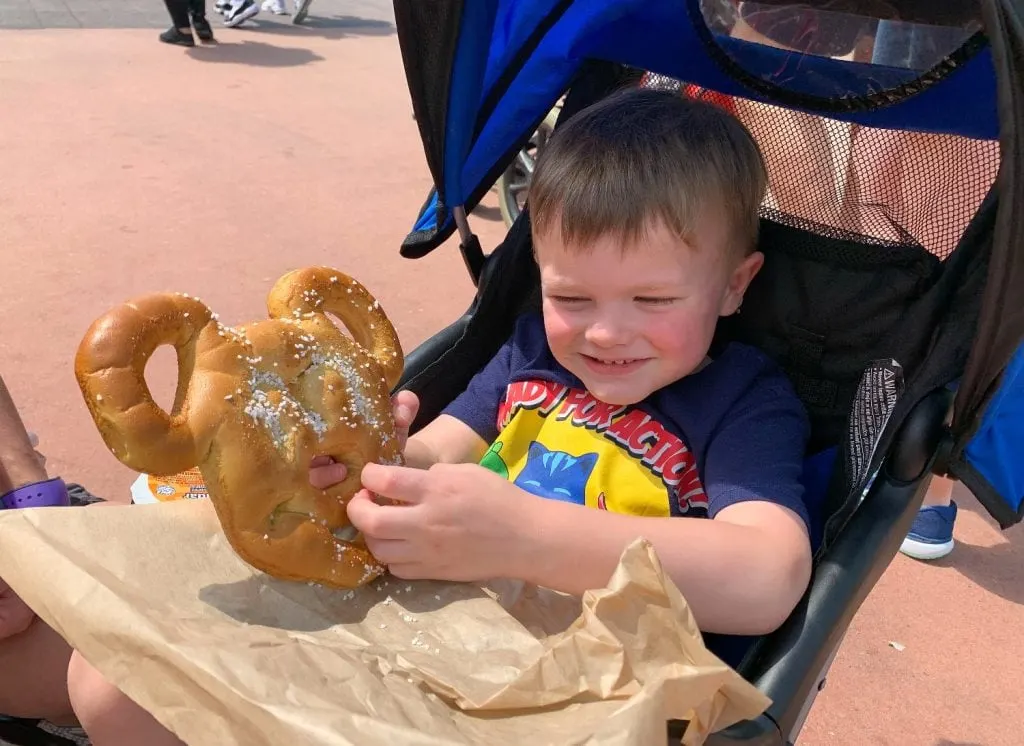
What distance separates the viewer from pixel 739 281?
1.54 meters

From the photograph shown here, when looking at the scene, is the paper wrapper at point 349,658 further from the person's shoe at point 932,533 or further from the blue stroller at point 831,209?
the person's shoe at point 932,533

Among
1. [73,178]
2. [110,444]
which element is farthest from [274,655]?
[73,178]

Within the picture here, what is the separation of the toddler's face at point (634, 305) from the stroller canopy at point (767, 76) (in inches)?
13.4

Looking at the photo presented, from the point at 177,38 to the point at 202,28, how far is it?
229 millimetres

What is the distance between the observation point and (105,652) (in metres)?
0.98

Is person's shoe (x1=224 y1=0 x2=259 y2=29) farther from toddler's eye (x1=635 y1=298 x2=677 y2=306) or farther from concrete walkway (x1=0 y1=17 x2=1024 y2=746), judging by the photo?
toddler's eye (x1=635 y1=298 x2=677 y2=306)

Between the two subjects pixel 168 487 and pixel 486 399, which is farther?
pixel 168 487

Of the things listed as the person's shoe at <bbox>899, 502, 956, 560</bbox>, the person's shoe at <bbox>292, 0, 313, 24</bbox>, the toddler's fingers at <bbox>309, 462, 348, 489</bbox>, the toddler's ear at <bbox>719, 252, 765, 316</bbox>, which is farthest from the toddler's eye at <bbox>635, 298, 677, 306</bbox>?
the person's shoe at <bbox>292, 0, 313, 24</bbox>

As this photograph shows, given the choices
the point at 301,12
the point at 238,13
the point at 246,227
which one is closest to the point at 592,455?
the point at 246,227

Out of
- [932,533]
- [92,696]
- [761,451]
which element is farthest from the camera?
[932,533]

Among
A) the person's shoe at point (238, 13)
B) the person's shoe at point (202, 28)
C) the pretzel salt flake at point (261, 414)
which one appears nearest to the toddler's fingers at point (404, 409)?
the pretzel salt flake at point (261, 414)

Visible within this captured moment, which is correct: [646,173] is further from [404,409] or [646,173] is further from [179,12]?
[179,12]

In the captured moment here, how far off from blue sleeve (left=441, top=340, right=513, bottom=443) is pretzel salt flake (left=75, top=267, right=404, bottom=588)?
1.27 ft

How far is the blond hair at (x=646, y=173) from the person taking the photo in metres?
1.38
